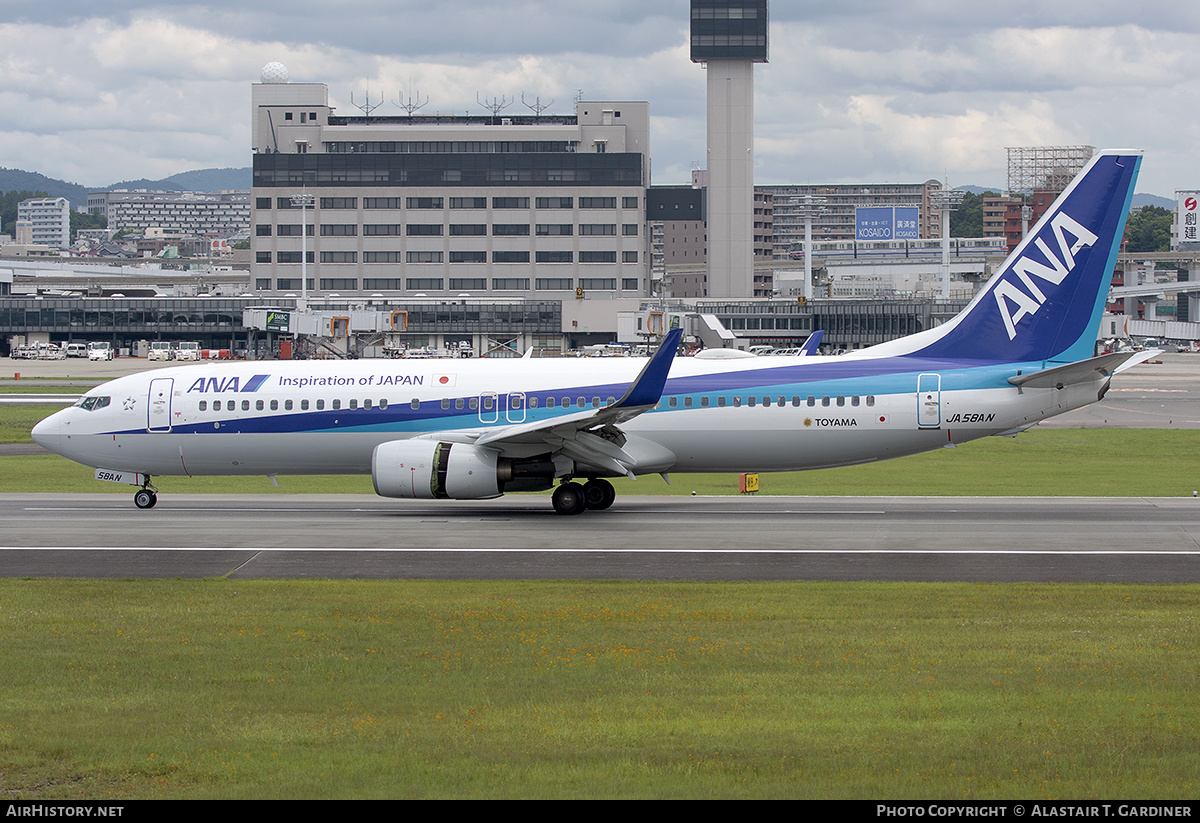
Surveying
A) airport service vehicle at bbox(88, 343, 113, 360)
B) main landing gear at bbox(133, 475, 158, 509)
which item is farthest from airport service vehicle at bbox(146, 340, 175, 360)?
main landing gear at bbox(133, 475, 158, 509)

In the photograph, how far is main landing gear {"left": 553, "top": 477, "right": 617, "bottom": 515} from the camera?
30.2 meters

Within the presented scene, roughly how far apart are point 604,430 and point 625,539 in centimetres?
414

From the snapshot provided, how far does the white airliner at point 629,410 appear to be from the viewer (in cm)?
2948

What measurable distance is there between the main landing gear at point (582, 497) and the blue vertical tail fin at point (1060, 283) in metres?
9.49

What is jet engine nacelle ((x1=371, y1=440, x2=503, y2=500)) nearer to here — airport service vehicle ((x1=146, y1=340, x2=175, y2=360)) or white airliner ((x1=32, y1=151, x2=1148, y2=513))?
white airliner ((x1=32, y1=151, x2=1148, y2=513))

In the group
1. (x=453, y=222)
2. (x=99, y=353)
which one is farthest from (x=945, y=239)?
(x=99, y=353)

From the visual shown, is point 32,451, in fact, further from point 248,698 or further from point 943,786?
point 943,786

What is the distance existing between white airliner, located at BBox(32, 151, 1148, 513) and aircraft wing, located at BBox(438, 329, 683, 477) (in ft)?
0.20

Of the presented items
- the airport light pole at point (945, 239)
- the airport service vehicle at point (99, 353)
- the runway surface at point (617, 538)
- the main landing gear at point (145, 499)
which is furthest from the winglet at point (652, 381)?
the airport light pole at point (945, 239)

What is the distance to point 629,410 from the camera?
2819 centimetres

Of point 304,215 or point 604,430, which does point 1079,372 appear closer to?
point 604,430

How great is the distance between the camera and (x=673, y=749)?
37.0 ft

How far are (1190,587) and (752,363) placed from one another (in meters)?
13.7
